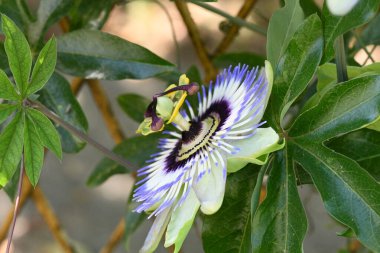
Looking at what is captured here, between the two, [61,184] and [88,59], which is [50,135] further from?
[61,184]

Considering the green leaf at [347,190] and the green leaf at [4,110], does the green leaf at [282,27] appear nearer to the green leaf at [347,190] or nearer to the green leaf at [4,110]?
the green leaf at [347,190]

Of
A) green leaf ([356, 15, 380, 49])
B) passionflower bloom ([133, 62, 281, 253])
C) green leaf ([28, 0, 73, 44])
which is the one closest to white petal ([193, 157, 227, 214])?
passionflower bloom ([133, 62, 281, 253])

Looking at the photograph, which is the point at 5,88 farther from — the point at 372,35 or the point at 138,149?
the point at 372,35

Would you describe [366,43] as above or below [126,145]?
above

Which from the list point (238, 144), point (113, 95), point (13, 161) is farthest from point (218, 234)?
point (113, 95)

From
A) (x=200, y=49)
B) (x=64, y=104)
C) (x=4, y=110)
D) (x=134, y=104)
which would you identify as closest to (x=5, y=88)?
(x=4, y=110)

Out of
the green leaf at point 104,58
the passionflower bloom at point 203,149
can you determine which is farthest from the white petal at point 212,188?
the green leaf at point 104,58
